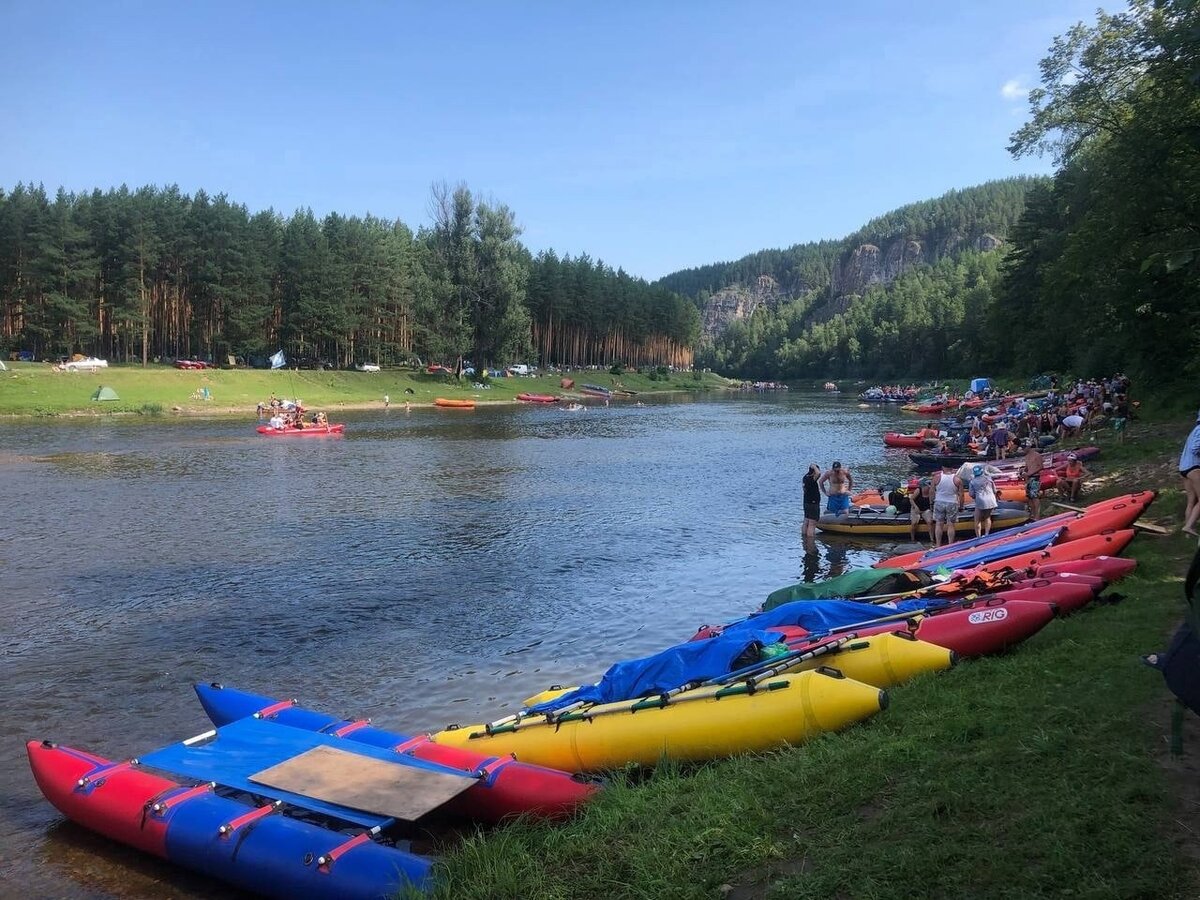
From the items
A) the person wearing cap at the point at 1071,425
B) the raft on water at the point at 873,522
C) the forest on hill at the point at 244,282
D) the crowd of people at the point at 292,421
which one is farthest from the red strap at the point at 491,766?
the forest on hill at the point at 244,282

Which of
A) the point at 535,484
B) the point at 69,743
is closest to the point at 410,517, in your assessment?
the point at 535,484

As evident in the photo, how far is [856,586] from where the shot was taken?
12.5 m

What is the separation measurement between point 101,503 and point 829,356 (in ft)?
557

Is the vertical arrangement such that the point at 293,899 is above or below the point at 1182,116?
below

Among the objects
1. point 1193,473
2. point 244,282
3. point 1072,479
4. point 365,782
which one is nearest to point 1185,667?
point 365,782

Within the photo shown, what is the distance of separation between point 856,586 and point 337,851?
8.53 m

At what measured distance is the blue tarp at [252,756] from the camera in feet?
23.7

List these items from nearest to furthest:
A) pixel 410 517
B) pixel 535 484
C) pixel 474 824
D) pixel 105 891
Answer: pixel 105 891
pixel 474 824
pixel 410 517
pixel 535 484

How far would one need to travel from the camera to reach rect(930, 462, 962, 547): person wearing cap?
18.5m

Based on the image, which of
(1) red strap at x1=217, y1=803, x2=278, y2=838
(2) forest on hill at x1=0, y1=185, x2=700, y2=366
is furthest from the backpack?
(2) forest on hill at x1=0, y1=185, x2=700, y2=366

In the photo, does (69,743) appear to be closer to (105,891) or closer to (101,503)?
(105,891)

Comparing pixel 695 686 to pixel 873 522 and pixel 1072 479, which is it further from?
pixel 1072 479

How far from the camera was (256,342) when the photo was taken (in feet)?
266

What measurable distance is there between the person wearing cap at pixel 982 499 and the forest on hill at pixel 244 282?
7142cm
